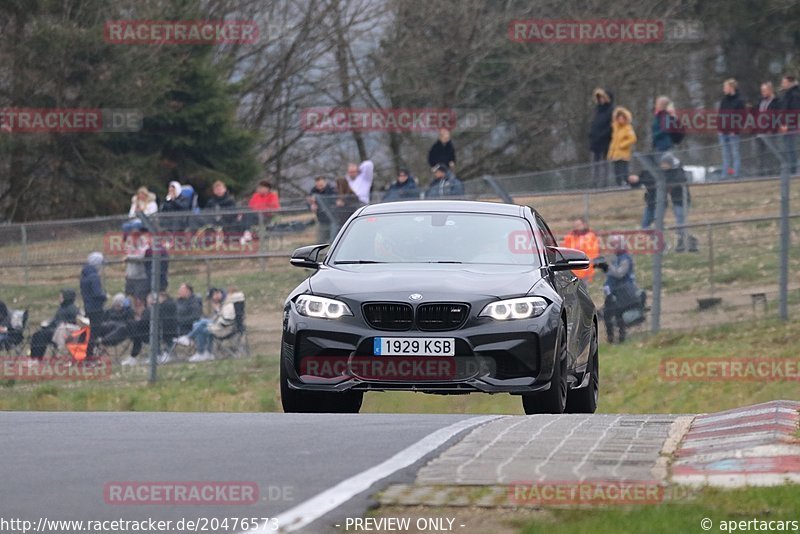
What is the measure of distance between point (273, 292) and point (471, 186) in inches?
120

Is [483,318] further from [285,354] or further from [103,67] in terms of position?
[103,67]

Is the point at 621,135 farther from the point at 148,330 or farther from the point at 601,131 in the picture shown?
the point at 148,330

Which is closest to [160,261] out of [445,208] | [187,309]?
[187,309]

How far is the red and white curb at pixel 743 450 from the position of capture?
761 centimetres

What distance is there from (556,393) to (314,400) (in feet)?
5.59

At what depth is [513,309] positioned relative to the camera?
1159cm

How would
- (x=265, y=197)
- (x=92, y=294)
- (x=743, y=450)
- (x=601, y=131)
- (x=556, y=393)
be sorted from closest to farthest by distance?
(x=743, y=450) < (x=556, y=393) < (x=92, y=294) < (x=265, y=197) < (x=601, y=131)

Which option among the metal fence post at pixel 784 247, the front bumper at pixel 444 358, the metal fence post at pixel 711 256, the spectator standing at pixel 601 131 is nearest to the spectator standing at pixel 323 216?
the metal fence post at pixel 711 256

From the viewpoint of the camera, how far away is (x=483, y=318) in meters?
11.5

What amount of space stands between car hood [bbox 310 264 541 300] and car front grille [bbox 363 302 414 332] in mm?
66

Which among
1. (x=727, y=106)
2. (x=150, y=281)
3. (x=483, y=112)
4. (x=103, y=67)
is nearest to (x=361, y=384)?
(x=150, y=281)

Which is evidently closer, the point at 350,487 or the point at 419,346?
the point at 350,487

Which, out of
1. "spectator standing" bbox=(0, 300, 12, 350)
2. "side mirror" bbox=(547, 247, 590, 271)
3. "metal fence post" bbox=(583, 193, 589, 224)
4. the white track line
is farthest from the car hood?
"metal fence post" bbox=(583, 193, 589, 224)

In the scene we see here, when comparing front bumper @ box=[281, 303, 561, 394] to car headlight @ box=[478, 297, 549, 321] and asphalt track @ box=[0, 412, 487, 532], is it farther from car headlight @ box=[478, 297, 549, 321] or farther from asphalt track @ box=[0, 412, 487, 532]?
asphalt track @ box=[0, 412, 487, 532]
